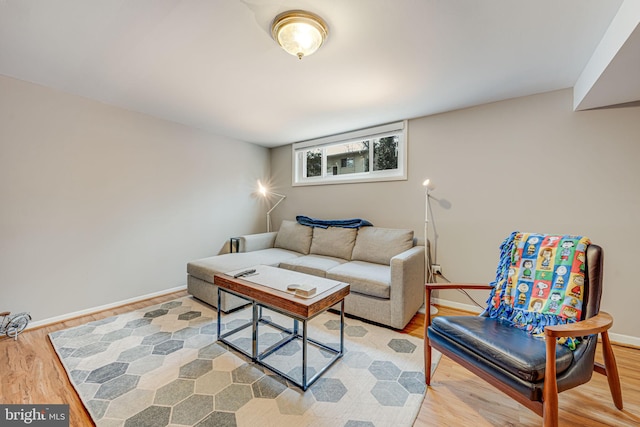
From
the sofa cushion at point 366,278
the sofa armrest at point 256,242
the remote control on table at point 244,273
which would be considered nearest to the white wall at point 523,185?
the sofa cushion at point 366,278

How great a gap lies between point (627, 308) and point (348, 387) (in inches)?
94.9

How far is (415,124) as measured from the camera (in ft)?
9.85

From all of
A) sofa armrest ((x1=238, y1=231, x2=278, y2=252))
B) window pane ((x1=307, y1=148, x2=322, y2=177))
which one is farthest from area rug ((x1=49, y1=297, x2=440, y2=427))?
window pane ((x1=307, y1=148, x2=322, y2=177))

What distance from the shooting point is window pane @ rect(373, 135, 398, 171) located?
3.25m

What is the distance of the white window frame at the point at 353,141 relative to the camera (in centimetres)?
311

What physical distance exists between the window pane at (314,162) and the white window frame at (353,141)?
74mm

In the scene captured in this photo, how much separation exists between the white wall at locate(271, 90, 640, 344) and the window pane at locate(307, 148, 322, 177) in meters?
1.07

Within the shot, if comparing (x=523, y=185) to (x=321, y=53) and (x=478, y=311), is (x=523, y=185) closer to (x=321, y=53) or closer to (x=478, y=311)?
(x=478, y=311)

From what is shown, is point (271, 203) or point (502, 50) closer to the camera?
point (502, 50)

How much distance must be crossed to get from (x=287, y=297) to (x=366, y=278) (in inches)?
39.8

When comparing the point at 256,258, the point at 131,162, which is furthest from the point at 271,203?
the point at 131,162

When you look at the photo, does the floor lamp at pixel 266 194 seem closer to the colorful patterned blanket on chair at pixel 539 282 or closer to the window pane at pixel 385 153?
the window pane at pixel 385 153

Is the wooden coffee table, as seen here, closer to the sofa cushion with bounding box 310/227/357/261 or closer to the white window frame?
the sofa cushion with bounding box 310/227/357/261

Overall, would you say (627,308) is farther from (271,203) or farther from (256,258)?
(271,203)
